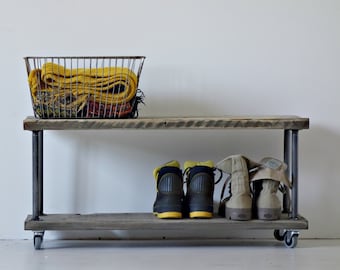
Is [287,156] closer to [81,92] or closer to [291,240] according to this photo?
[291,240]

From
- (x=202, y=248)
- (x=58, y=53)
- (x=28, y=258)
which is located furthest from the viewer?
(x=58, y=53)

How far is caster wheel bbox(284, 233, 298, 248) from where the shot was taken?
1556 mm

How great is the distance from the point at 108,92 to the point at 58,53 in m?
0.27

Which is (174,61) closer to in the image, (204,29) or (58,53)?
(204,29)

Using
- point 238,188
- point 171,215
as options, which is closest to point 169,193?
point 171,215

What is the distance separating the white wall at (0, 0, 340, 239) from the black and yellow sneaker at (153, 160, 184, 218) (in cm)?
16

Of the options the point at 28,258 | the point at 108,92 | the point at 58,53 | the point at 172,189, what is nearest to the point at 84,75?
the point at 108,92

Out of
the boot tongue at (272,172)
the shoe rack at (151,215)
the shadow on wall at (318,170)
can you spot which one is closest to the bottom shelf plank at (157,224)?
the shoe rack at (151,215)

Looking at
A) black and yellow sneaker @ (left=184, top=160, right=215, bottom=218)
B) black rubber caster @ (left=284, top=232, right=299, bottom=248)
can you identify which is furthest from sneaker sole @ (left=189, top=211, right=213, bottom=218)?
black rubber caster @ (left=284, top=232, right=299, bottom=248)

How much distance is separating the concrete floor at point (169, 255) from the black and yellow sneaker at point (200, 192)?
106 millimetres

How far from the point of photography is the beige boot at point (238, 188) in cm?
148

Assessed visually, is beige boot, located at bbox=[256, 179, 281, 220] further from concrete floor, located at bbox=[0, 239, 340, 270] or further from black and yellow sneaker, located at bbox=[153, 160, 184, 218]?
black and yellow sneaker, located at bbox=[153, 160, 184, 218]

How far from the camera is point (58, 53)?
1671mm

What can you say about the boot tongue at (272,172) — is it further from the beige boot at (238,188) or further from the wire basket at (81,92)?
the wire basket at (81,92)
